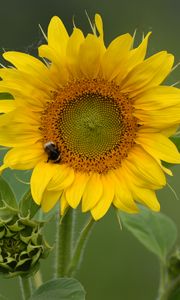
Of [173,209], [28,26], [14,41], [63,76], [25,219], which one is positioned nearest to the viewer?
[25,219]

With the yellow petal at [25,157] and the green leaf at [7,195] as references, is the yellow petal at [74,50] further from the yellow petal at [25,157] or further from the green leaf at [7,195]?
the green leaf at [7,195]

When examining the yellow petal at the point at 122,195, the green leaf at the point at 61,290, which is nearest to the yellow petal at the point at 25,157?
the yellow petal at the point at 122,195

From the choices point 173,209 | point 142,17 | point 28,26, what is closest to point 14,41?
point 28,26

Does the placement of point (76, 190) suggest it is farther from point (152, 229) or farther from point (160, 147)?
point (152, 229)

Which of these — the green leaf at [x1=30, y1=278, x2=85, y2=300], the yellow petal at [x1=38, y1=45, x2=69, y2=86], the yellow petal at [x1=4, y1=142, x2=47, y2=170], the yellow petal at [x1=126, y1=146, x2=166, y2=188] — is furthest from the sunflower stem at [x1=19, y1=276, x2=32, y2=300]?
the yellow petal at [x1=38, y1=45, x2=69, y2=86]

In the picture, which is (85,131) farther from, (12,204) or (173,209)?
(173,209)
